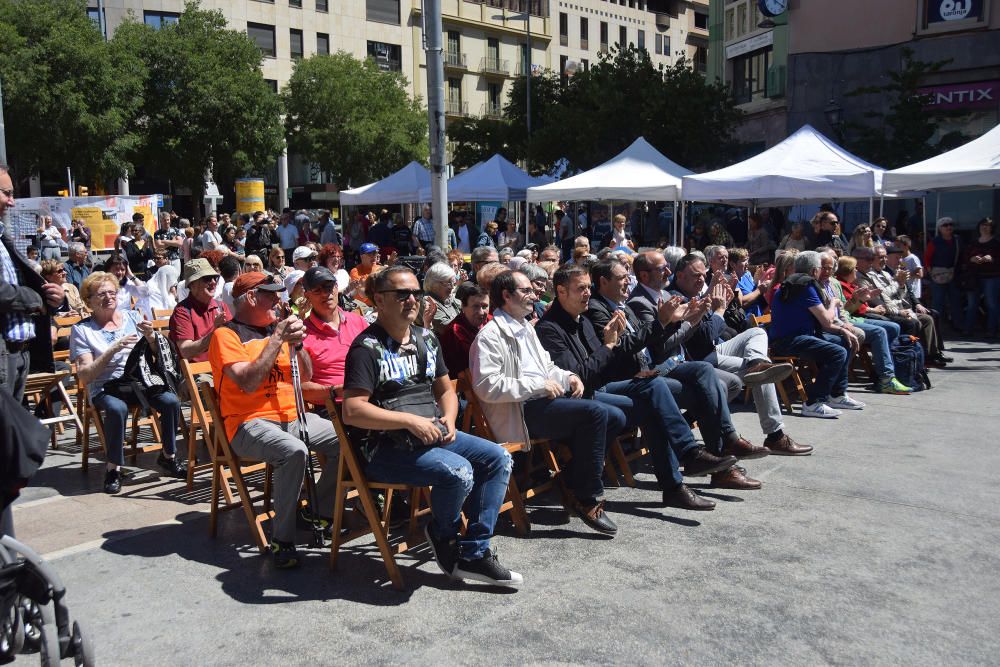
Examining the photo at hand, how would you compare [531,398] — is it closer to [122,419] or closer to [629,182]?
[122,419]

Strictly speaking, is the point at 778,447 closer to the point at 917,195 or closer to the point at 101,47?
the point at 917,195

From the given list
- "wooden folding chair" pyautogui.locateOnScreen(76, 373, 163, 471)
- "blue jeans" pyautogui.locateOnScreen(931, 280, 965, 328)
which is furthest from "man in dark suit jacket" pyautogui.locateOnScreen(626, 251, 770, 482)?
"blue jeans" pyautogui.locateOnScreen(931, 280, 965, 328)

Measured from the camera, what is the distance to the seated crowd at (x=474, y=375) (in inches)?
172

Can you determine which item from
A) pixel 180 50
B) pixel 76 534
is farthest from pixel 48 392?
pixel 180 50

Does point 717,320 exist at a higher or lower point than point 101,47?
lower

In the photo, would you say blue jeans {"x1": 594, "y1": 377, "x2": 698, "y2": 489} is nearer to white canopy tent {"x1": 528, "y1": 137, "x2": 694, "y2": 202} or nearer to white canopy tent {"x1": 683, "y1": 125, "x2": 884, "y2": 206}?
white canopy tent {"x1": 683, "y1": 125, "x2": 884, "y2": 206}

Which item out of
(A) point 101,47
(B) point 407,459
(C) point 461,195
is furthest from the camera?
(A) point 101,47

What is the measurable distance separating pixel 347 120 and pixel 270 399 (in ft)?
135

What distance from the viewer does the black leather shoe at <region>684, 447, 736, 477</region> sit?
554cm

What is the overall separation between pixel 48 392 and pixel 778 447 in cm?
526

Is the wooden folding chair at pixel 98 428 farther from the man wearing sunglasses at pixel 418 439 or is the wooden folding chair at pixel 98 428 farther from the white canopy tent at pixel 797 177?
the white canopy tent at pixel 797 177

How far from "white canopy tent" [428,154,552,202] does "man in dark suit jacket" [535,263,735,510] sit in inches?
526

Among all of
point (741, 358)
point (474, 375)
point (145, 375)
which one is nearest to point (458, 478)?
point (474, 375)

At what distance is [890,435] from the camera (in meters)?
7.24
